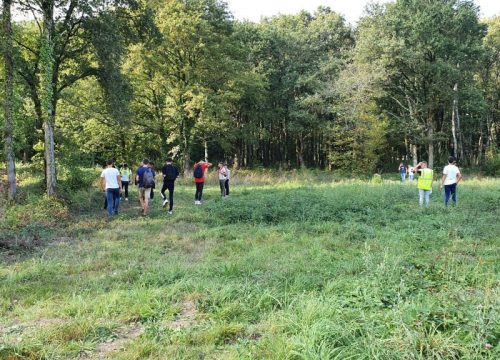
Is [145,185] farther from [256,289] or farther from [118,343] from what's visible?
[118,343]

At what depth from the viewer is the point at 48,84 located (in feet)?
47.7

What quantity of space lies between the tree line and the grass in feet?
23.7

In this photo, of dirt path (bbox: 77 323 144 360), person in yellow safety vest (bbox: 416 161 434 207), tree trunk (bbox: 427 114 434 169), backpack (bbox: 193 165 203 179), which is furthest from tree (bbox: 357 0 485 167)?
dirt path (bbox: 77 323 144 360)

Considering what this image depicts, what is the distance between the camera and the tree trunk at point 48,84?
14336 millimetres

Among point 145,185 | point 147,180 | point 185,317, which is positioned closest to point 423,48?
point 147,180

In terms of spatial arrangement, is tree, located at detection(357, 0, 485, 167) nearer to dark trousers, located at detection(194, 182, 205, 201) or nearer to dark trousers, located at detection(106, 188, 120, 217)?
dark trousers, located at detection(194, 182, 205, 201)

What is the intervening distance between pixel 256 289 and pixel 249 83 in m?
28.7

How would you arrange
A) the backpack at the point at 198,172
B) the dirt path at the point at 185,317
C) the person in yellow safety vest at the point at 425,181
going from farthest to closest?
the backpack at the point at 198,172 < the person in yellow safety vest at the point at 425,181 < the dirt path at the point at 185,317

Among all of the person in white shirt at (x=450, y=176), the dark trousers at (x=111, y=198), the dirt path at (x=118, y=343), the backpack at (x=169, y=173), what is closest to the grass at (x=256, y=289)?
the dirt path at (x=118, y=343)

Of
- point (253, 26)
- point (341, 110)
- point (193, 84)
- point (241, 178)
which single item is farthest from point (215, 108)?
point (253, 26)

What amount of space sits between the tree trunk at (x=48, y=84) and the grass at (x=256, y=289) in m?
3.37

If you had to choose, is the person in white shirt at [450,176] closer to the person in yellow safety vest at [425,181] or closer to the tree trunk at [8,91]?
the person in yellow safety vest at [425,181]

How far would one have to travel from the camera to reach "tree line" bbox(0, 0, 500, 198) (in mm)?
15680

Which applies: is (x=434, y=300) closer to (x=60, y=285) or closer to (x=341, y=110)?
(x=60, y=285)
